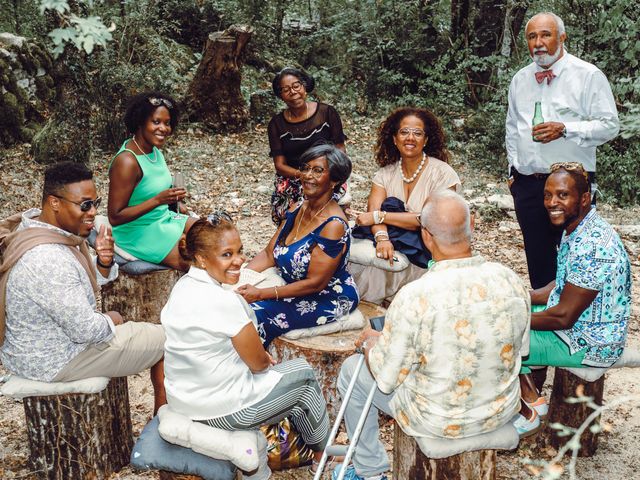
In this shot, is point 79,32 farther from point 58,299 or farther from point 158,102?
point 158,102

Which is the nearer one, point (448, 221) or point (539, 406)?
point (448, 221)

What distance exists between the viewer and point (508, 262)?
693cm

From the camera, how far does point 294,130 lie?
571 centimetres

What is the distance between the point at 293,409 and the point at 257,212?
16.1ft

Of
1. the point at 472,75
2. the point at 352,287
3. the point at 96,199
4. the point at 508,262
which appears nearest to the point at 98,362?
the point at 96,199

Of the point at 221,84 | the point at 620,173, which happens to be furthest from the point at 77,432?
the point at 221,84

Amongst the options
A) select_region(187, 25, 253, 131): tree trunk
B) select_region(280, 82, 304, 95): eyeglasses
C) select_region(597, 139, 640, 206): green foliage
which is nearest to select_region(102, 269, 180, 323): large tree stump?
select_region(280, 82, 304, 95): eyeglasses

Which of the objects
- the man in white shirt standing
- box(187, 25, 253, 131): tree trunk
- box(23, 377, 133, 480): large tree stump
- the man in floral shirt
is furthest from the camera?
box(187, 25, 253, 131): tree trunk

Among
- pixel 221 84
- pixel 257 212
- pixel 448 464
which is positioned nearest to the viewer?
pixel 448 464

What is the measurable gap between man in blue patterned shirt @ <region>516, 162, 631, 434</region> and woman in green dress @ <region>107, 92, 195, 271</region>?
2.69 m

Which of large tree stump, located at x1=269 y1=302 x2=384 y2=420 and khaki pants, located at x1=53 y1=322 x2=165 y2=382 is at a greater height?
khaki pants, located at x1=53 y1=322 x2=165 y2=382

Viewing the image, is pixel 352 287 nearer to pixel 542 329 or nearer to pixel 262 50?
pixel 542 329

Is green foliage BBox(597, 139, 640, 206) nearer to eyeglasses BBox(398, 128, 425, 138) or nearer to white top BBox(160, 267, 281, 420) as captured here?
eyeglasses BBox(398, 128, 425, 138)

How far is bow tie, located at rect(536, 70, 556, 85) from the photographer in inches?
189
